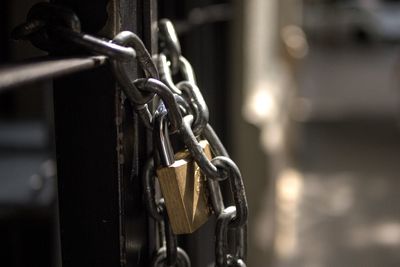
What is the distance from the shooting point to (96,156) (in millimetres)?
764

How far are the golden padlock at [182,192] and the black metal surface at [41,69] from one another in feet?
0.50

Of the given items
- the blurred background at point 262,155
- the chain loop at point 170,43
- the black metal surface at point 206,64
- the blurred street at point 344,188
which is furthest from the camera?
the blurred street at point 344,188

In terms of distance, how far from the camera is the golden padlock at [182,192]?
758mm

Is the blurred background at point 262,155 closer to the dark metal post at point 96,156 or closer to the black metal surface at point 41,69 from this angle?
the black metal surface at point 41,69

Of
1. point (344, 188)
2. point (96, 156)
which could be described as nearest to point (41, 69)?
point (96, 156)

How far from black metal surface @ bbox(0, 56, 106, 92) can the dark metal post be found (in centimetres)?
6

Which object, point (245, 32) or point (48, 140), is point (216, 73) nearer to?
point (245, 32)

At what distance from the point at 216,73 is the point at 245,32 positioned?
2.01 ft

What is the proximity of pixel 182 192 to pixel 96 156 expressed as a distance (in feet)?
0.35

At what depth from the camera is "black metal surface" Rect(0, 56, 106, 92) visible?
1.67 feet

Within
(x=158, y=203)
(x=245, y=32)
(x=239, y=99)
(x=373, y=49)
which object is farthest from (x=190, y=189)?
(x=373, y=49)

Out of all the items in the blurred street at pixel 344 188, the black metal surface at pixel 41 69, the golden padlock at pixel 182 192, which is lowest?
the blurred street at pixel 344 188

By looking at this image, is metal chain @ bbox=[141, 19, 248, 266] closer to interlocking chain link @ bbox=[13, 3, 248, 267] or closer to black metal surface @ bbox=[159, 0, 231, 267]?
interlocking chain link @ bbox=[13, 3, 248, 267]

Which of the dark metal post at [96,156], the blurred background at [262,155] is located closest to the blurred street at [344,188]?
the blurred background at [262,155]
